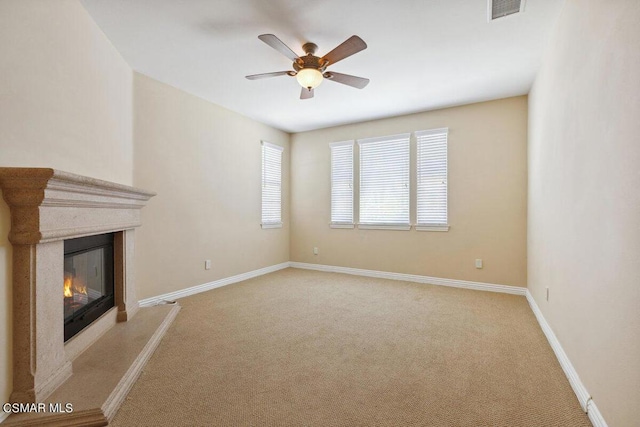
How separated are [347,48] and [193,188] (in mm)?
2840

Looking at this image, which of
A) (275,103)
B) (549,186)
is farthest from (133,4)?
(549,186)

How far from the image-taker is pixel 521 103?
13.7 feet

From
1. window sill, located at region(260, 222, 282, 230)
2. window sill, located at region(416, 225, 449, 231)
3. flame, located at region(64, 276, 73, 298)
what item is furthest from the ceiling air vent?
window sill, located at region(260, 222, 282, 230)

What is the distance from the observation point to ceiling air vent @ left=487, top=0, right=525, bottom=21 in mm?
2354

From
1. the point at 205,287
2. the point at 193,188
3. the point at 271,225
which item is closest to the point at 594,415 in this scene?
the point at 205,287

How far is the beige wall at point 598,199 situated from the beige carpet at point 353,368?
1.28 feet

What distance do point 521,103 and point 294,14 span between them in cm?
342

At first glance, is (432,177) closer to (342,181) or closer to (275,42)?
(342,181)

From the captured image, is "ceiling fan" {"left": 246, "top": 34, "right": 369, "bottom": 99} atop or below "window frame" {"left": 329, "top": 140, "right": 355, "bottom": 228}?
atop

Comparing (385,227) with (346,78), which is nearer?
(346,78)

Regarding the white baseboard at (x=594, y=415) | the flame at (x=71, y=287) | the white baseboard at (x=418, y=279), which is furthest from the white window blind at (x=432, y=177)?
the flame at (x=71, y=287)

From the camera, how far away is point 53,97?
2.13 m

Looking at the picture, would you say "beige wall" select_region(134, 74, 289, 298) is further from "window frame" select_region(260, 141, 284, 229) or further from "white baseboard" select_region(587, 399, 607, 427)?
"white baseboard" select_region(587, 399, 607, 427)

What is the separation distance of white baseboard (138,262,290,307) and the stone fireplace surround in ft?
4.95
